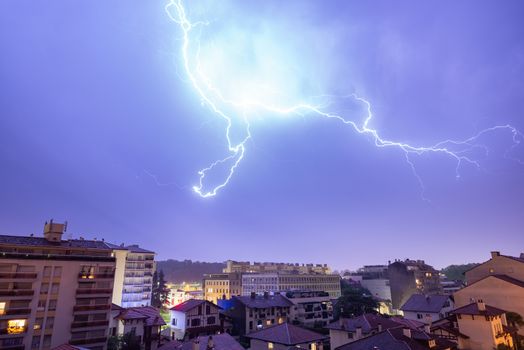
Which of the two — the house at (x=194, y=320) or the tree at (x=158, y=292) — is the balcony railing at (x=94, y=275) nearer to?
the house at (x=194, y=320)

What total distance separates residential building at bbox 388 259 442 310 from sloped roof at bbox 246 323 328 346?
6444 cm

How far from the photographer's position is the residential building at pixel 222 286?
348ft

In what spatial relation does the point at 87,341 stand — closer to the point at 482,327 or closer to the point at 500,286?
the point at 482,327

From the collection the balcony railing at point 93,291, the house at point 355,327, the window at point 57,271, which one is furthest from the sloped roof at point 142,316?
the house at point 355,327

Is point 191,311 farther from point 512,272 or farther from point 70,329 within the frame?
point 512,272

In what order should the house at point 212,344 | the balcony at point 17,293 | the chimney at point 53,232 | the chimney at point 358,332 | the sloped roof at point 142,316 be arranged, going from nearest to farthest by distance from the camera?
1. the house at point 212,344
2. the balcony at point 17,293
3. the chimney at point 358,332
4. the chimney at point 53,232
5. the sloped roof at point 142,316

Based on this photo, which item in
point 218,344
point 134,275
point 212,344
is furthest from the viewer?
point 134,275

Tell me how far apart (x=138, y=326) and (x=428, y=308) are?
1771 inches

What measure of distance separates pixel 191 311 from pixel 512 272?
48.4m

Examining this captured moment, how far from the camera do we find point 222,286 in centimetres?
10825

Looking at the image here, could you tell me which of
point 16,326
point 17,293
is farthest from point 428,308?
point 17,293

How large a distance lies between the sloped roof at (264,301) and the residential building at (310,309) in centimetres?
209

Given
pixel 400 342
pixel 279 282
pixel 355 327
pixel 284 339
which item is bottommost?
pixel 284 339

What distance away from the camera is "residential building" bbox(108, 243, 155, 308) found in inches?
3103
